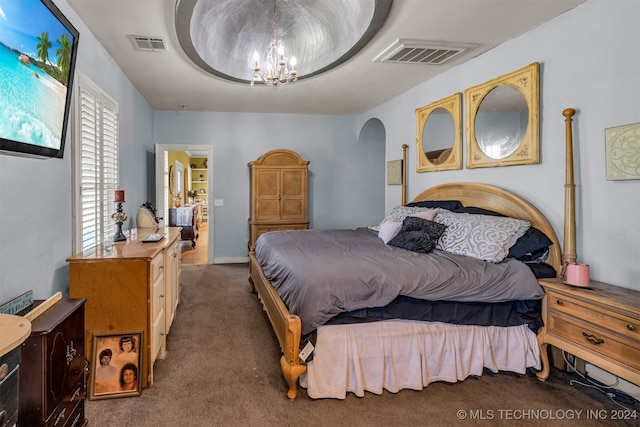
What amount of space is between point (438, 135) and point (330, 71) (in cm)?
144

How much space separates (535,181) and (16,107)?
3385mm

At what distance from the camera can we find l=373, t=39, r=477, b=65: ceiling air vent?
313 centimetres

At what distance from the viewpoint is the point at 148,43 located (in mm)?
3111

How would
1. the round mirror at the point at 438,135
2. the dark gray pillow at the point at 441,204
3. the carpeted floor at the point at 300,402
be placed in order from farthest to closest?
the round mirror at the point at 438,135
the dark gray pillow at the point at 441,204
the carpeted floor at the point at 300,402

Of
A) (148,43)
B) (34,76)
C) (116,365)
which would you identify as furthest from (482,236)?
(148,43)

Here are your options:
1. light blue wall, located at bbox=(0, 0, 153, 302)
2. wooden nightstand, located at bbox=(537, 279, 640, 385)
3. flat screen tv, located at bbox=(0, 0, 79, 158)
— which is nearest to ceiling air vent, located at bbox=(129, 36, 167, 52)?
light blue wall, located at bbox=(0, 0, 153, 302)

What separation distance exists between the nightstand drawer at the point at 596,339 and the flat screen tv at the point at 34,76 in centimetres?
312

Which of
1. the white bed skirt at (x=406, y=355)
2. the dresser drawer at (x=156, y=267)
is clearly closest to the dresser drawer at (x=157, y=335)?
the dresser drawer at (x=156, y=267)

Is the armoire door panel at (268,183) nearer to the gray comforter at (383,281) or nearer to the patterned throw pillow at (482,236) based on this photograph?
the gray comforter at (383,281)

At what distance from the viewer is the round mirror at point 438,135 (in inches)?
151

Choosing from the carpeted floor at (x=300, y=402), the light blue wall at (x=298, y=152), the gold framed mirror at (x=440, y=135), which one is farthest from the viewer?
the light blue wall at (x=298, y=152)

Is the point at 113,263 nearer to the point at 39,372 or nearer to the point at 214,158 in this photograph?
A: the point at 39,372

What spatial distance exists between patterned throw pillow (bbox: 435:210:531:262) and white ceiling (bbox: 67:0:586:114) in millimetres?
1563

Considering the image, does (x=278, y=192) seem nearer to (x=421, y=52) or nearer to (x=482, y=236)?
(x=421, y=52)
